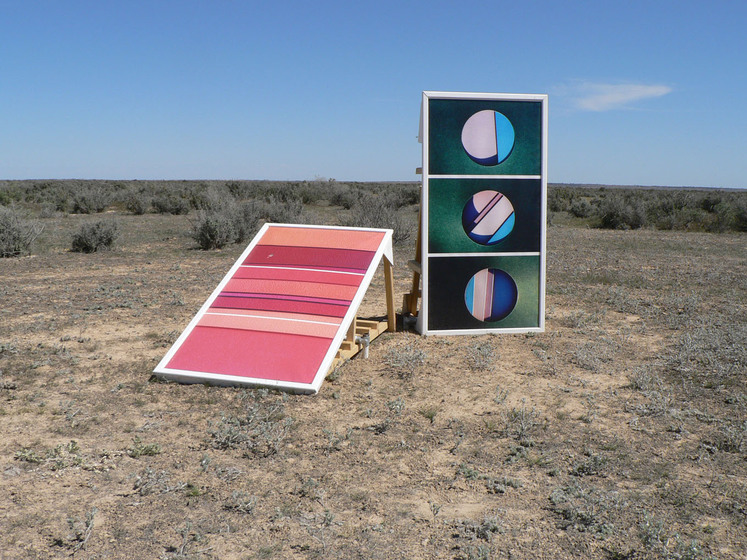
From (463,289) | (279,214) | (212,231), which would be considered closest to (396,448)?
(463,289)

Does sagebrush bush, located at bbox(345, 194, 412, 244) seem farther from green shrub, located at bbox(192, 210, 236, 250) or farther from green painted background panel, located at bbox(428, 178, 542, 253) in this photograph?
green painted background panel, located at bbox(428, 178, 542, 253)

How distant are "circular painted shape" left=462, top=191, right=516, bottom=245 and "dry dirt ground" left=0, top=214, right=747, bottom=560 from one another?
115 cm

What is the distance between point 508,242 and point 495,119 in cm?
137

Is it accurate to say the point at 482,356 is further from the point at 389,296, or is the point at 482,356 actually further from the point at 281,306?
the point at 281,306

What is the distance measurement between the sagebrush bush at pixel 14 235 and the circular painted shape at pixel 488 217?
10314mm

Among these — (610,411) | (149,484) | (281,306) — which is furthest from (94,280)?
(610,411)

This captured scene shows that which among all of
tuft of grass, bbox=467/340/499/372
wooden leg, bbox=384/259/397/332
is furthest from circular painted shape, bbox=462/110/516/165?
tuft of grass, bbox=467/340/499/372

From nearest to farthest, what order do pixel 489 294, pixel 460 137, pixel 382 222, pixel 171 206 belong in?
pixel 460 137
pixel 489 294
pixel 382 222
pixel 171 206

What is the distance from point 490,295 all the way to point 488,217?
2.89 feet

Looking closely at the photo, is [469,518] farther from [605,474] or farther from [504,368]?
[504,368]

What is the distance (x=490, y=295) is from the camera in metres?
7.09

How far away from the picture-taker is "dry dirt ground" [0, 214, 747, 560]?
312cm

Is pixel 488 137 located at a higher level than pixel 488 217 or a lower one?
higher

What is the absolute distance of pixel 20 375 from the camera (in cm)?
553
